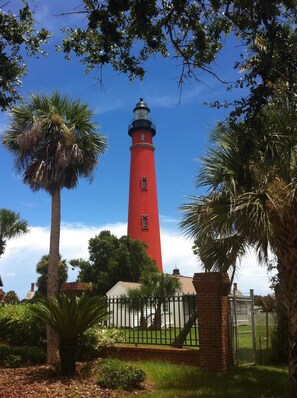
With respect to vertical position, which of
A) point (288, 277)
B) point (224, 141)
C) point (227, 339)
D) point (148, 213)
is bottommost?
point (227, 339)

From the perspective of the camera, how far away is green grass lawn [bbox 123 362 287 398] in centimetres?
775

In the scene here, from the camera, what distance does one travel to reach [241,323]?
11312 mm

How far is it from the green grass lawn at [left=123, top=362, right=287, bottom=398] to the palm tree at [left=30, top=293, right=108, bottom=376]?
1.65 m

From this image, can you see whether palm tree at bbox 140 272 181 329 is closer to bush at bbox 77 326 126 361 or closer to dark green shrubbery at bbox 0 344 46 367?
bush at bbox 77 326 126 361

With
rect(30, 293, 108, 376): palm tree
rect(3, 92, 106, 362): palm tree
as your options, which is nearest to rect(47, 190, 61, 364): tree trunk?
rect(3, 92, 106, 362): palm tree

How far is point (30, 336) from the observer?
42.1 ft

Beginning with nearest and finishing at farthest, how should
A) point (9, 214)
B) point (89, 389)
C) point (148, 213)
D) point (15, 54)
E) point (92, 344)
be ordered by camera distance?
point (15, 54) → point (89, 389) → point (92, 344) → point (9, 214) → point (148, 213)

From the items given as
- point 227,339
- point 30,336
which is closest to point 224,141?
point 227,339

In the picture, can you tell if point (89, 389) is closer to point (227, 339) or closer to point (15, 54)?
point (227, 339)

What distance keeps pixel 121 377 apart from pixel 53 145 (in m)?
7.19

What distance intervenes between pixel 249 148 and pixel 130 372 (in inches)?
203

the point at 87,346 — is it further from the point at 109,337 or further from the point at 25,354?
the point at 25,354

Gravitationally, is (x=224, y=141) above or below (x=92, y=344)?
above

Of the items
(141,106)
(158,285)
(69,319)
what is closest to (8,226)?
(158,285)
